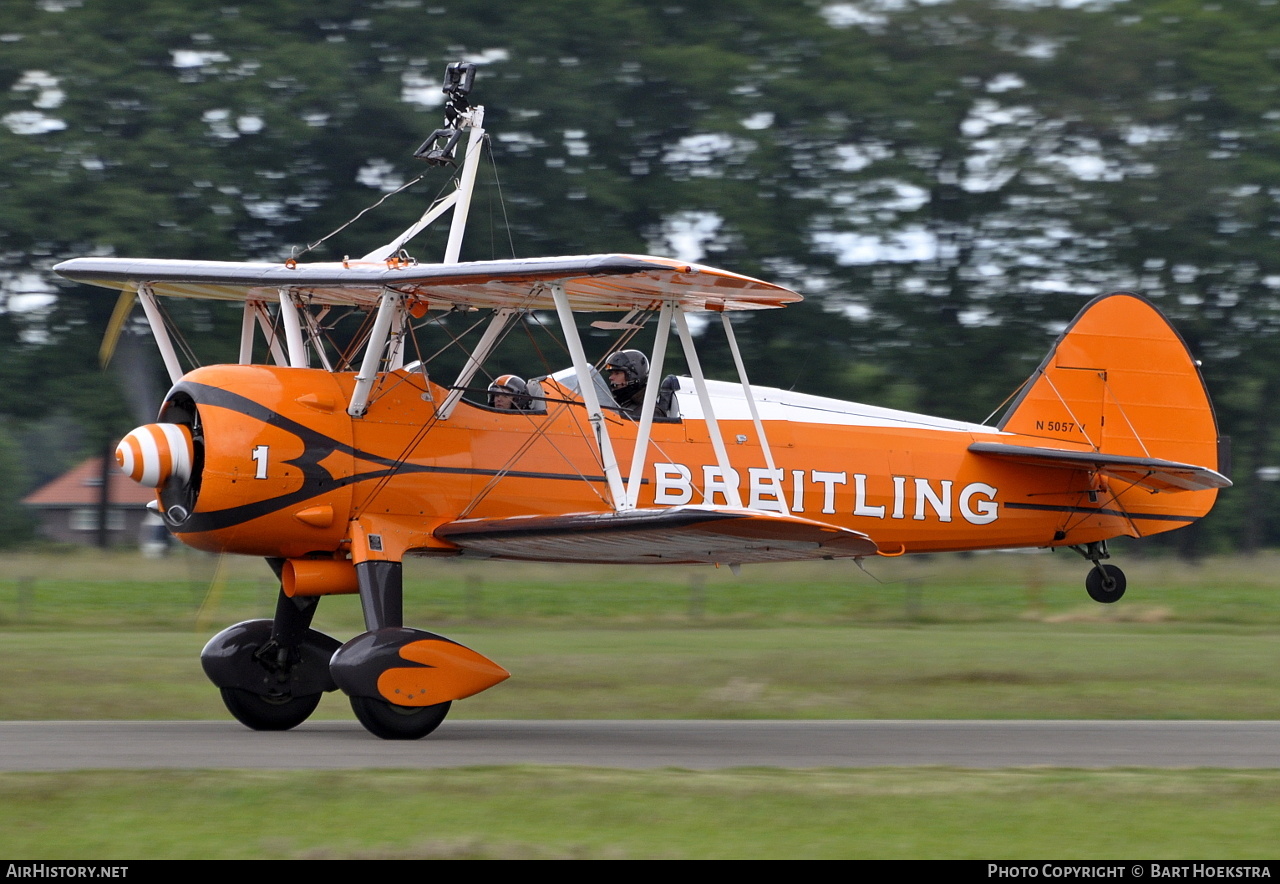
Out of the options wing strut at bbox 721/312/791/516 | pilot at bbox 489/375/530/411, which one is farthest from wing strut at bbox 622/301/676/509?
pilot at bbox 489/375/530/411

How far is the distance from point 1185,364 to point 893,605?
8429 millimetres

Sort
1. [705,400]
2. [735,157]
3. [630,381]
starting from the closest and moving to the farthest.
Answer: [705,400] < [630,381] < [735,157]

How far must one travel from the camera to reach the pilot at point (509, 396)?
11688 millimetres

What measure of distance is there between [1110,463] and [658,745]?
5.16 meters

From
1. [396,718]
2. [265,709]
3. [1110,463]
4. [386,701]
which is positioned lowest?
[265,709]

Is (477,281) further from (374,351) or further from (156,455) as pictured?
(156,455)

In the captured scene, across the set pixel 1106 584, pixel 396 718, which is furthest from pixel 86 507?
pixel 396 718

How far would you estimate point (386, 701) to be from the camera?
1020 cm

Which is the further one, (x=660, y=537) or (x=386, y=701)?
(x=660, y=537)

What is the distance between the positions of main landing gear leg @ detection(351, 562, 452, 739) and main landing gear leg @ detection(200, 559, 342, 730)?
3.59ft

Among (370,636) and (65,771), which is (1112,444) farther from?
(65,771)

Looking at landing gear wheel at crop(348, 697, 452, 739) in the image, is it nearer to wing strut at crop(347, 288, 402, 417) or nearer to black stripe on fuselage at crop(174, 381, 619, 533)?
black stripe on fuselage at crop(174, 381, 619, 533)

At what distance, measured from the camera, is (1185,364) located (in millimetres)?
14594

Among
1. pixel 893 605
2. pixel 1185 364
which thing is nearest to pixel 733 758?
pixel 1185 364
